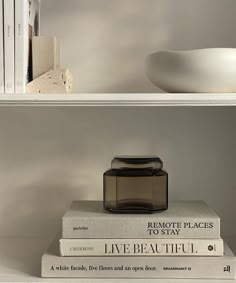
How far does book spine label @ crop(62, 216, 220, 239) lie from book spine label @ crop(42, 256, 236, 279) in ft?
0.14

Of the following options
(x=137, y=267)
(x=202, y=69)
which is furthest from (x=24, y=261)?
(x=202, y=69)

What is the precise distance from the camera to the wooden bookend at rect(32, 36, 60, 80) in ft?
3.71

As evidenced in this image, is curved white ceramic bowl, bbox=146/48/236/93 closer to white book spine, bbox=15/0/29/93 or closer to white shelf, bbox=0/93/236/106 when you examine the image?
white shelf, bbox=0/93/236/106

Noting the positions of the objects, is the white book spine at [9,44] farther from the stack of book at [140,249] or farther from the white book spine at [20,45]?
the stack of book at [140,249]

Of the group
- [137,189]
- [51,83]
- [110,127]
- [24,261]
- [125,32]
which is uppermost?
[125,32]

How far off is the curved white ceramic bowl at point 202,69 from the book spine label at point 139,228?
0.25 m

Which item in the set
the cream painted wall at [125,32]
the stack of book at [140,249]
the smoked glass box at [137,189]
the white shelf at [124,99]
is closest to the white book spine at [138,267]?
the stack of book at [140,249]

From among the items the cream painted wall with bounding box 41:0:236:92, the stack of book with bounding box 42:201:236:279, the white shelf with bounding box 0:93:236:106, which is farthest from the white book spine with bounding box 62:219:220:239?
the cream painted wall with bounding box 41:0:236:92

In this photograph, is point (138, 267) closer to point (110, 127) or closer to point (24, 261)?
point (24, 261)

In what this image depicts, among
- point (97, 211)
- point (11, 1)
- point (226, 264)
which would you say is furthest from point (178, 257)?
point (11, 1)

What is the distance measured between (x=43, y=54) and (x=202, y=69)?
0.32 m

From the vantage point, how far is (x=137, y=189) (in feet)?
3.72

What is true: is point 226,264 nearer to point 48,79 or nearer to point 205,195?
point 205,195

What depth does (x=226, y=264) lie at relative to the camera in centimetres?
106
